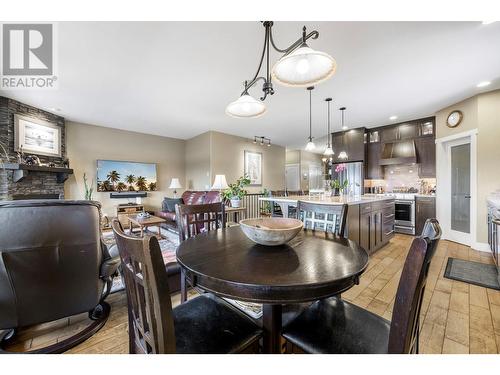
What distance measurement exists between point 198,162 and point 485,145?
6198 millimetres

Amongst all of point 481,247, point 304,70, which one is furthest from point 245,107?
point 481,247

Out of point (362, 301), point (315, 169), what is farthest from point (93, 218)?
point (315, 169)

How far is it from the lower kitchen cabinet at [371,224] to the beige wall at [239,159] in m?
3.84

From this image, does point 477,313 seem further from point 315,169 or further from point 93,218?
point 315,169

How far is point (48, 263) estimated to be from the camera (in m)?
1.49

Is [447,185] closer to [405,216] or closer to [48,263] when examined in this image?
[405,216]

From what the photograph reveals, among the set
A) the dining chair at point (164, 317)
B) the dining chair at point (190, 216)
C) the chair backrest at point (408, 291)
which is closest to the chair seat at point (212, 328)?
the dining chair at point (164, 317)

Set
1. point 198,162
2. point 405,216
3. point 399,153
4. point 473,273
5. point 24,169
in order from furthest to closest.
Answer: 1. point 198,162
2. point 399,153
3. point 405,216
4. point 24,169
5. point 473,273

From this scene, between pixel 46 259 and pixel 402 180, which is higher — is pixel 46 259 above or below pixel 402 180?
below

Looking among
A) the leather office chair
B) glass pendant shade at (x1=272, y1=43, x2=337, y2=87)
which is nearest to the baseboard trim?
glass pendant shade at (x1=272, y1=43, x2=337, y2=87)

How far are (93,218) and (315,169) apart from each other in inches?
390

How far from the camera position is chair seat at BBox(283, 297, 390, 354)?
892 millimetres

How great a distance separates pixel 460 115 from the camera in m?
3.93

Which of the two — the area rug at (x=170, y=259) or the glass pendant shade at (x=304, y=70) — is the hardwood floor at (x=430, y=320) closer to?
the area rug at (x=170, y=259)
